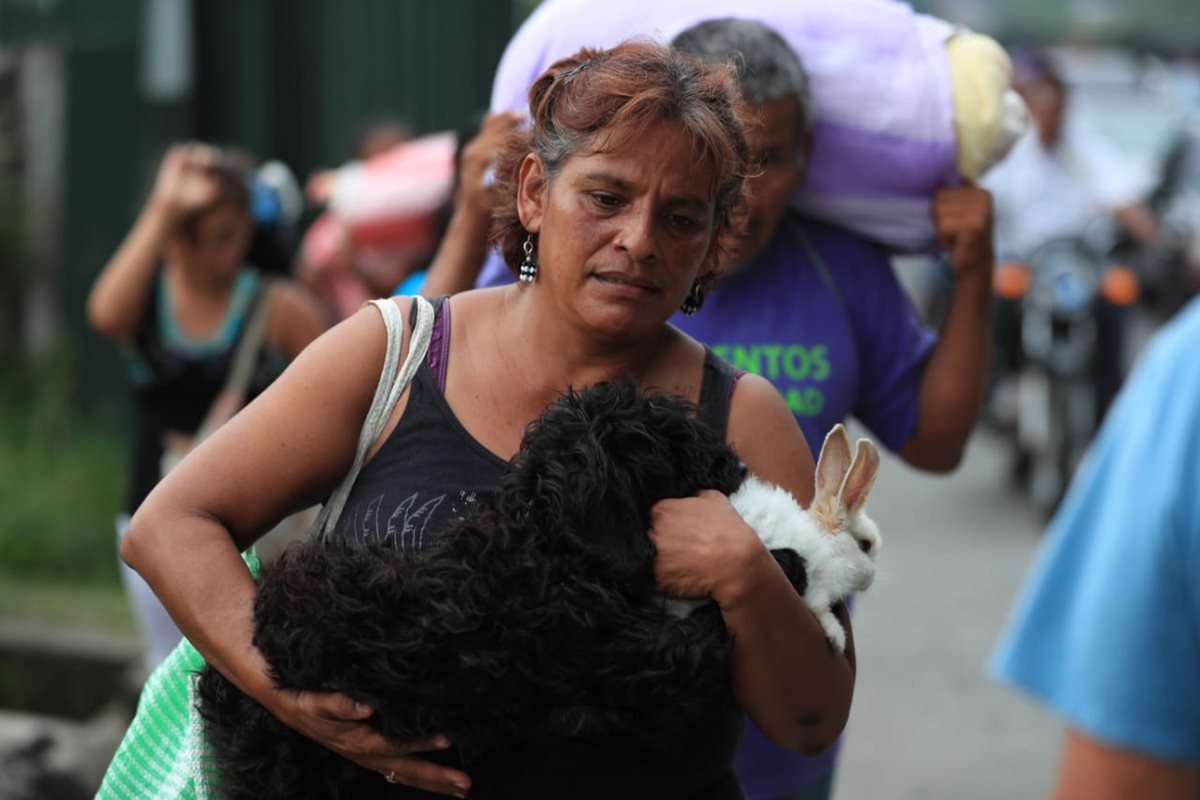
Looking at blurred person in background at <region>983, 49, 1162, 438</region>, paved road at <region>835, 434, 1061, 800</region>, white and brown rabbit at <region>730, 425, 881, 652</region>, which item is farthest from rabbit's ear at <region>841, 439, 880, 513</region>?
blurred person in background at <region>983, 49, 1162, 438</region>

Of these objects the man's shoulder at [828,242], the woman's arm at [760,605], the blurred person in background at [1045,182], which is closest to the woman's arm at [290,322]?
the man's shoulder at [828,242]

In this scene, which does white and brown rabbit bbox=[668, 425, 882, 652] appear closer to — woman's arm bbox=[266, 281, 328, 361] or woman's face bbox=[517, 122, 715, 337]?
woman's face bbox=[517, 122, 715, 337]

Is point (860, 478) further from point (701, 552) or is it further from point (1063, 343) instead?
point (1063, 343)

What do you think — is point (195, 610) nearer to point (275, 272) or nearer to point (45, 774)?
point (45, 774)

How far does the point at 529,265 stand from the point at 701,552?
1.82 ft

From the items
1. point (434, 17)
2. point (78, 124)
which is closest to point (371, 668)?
point (78, 124)

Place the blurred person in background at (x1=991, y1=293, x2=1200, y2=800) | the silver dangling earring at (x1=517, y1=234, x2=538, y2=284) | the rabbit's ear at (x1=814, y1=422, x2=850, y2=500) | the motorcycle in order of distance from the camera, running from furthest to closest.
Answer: the motorcycle → the silver dangling earring at (x1=517, y1=234, x2=538, y2=284) → the rabbit's ear at (x1=814, y1=422, x2=850, y2=500) → the blurred person in background at (x1=991, y1=293, x2=1200, y2=800)

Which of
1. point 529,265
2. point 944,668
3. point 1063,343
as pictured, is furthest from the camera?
point 1063,343

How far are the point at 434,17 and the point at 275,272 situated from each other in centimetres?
869

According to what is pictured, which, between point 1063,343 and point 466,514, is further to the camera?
point 1063,343

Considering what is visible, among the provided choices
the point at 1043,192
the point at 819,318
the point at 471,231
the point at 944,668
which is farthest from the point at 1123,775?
the point at 1043,192

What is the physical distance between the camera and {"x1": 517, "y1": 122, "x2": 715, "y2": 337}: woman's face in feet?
7.16

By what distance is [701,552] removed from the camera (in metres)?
2.03

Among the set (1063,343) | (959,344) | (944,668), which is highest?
(959,344)
